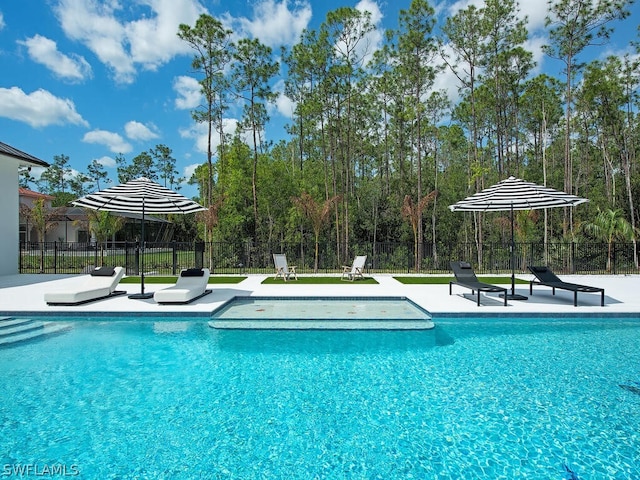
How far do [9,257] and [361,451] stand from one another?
1630cm

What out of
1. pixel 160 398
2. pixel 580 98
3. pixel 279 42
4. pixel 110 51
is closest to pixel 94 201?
pixel 160 398

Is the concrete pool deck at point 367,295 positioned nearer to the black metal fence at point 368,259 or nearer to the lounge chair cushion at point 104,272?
the lounge chair cushion at point 104,272

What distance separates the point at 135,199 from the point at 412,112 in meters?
13.8

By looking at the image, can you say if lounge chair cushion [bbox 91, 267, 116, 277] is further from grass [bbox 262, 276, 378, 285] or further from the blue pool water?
grass [bbox 262, 276, 378, 285]

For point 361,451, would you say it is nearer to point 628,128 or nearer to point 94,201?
point 94,201

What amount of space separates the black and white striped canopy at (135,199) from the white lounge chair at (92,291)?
1658mm

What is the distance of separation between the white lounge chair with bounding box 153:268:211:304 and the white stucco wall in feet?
30.3

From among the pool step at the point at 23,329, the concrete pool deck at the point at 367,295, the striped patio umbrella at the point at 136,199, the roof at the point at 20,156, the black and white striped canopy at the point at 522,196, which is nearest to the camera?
the pool step at the point at 23,329

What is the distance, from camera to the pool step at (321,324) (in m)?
6.39

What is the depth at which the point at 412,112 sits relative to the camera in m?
17.7

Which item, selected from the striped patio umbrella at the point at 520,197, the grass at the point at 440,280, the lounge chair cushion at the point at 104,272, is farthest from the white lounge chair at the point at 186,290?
the striped patio umbrella at the point at 520,197

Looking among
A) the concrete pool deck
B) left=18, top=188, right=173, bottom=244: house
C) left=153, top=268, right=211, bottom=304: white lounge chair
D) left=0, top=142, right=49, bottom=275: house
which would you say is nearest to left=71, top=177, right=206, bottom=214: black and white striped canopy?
left=153, top=268, right=211, bottom=304: white lounge chair

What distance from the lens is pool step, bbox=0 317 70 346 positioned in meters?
5.90

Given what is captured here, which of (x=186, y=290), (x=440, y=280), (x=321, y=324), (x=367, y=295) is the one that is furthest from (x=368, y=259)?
(x=321, y=324)
